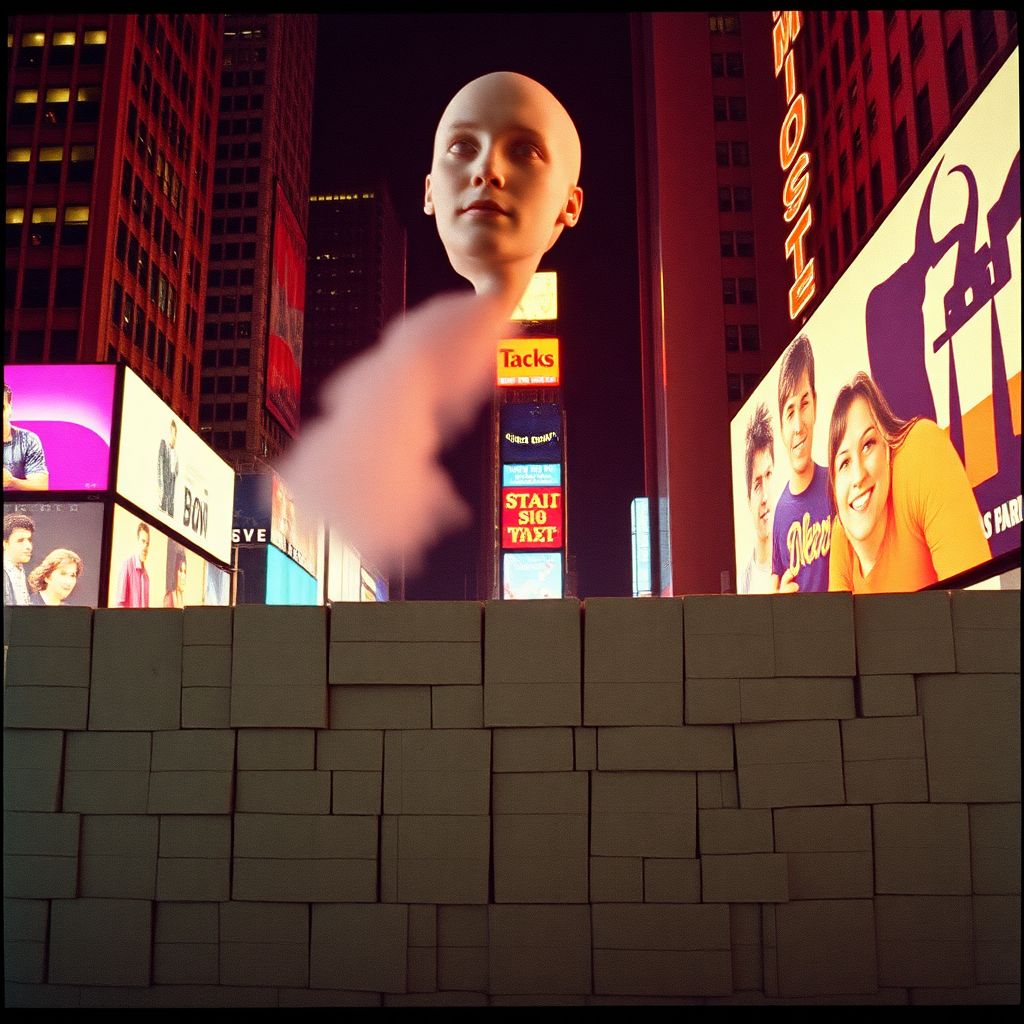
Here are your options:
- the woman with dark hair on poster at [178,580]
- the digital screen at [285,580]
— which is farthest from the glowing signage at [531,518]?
the woman with dark hair on poster at [178,580]

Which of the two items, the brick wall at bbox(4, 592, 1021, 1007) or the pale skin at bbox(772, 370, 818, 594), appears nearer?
the brick wall at bbox(4, 592, 1021, 1007)

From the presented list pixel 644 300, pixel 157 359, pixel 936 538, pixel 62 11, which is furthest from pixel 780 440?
pixel 157 359

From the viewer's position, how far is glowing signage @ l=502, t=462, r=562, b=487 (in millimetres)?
47625

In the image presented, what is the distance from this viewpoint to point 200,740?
4.60m

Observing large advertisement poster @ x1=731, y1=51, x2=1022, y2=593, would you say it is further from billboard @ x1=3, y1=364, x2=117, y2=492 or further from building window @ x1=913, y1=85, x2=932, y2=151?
building window @ x1=913, y1=85, x2=932, y2=151

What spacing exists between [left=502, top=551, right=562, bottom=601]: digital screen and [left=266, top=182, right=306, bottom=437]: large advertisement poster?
2666 centimetres

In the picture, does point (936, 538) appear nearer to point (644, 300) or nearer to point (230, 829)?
point (230, 829)

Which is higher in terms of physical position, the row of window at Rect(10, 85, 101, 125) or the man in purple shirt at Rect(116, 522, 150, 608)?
the row of window at Rect(10, 85, 101, 125)

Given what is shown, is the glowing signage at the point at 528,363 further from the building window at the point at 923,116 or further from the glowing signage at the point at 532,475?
the building window at the point at 923,116

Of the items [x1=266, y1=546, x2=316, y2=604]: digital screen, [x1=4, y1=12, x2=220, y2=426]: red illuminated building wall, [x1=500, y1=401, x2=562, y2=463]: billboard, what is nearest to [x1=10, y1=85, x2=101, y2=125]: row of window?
[x1=4, y1=12, x2=220, y2=426]: red illuminated building wall

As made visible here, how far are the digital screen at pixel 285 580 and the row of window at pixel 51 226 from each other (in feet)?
66.0

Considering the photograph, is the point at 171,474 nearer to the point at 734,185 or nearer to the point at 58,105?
the point at 734,185

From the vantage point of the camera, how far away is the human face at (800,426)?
45.2ft

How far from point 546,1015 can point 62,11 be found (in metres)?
4.74
